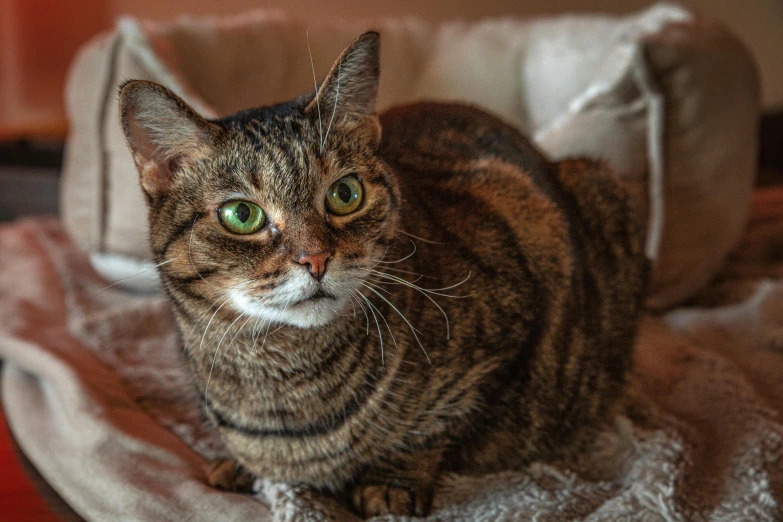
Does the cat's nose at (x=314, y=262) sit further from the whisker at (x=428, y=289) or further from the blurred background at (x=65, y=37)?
the blurred background at (x=65, y=37)

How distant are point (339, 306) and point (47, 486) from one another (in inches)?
22.7

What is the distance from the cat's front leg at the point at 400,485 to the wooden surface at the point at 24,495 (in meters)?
0.40

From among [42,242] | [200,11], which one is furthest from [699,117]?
[200,11]

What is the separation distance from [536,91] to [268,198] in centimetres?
119

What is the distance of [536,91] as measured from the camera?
179cm

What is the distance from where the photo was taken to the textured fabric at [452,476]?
3.00 ft

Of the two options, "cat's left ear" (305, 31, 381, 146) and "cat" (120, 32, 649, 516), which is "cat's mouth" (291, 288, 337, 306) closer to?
"cat" (120, 32, 649, 516)

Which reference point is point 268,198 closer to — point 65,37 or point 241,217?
point 241,217

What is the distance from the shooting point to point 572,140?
1.39 meters

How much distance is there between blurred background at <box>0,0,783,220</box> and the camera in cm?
221

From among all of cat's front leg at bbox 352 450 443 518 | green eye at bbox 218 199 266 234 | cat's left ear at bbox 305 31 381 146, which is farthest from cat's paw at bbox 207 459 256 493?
cat's left ear at bbox 305 31 381 146

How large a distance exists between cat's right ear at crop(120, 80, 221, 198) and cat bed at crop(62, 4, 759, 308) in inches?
14.4

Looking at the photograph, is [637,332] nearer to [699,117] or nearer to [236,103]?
[699,117]

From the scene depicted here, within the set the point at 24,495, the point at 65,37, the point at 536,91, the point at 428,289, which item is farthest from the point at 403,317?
the point at 65,37
